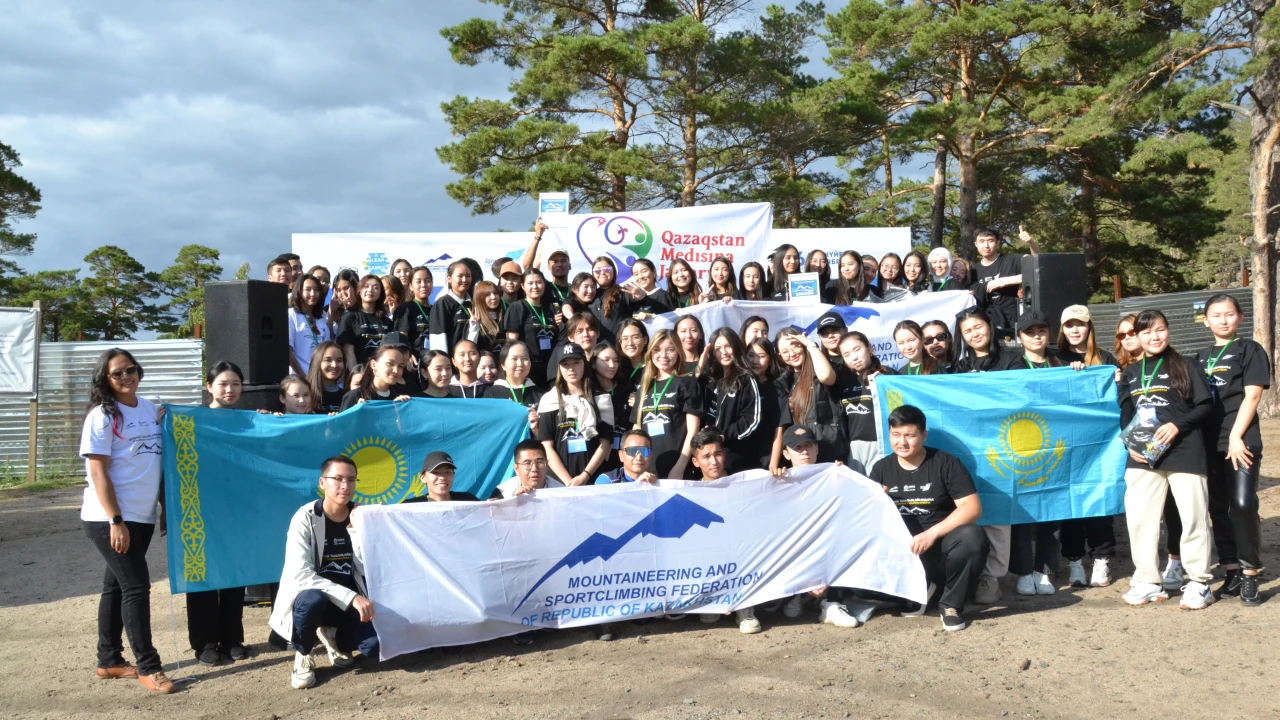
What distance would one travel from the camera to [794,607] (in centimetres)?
558

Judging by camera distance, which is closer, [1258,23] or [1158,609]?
[1158,609]

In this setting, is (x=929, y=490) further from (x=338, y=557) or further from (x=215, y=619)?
(x=215, y=619)

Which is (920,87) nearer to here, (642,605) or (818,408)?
(818,408)

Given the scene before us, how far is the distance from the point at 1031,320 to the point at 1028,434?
1045 millimetres

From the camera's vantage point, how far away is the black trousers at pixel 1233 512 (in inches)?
217

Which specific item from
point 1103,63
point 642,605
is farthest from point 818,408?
point 1103,63

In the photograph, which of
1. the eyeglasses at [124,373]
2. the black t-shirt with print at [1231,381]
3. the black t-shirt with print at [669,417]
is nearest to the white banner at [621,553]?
the black t-shirt with print at [669,417]

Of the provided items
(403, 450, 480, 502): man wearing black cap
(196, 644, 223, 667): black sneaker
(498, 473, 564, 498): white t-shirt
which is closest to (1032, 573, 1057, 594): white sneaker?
(498, 473, 564, 498): white t-shirt

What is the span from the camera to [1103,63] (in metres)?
18.9

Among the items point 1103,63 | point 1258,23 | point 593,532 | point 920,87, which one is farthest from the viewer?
point 920,87

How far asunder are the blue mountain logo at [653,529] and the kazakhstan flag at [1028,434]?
56.3 inches

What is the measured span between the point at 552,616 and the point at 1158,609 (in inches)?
146

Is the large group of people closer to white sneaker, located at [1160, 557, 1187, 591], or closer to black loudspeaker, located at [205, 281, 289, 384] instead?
white sneaker, located at [1160, 557, 1187, 591]

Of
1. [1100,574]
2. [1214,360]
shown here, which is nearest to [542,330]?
[1100,574]
